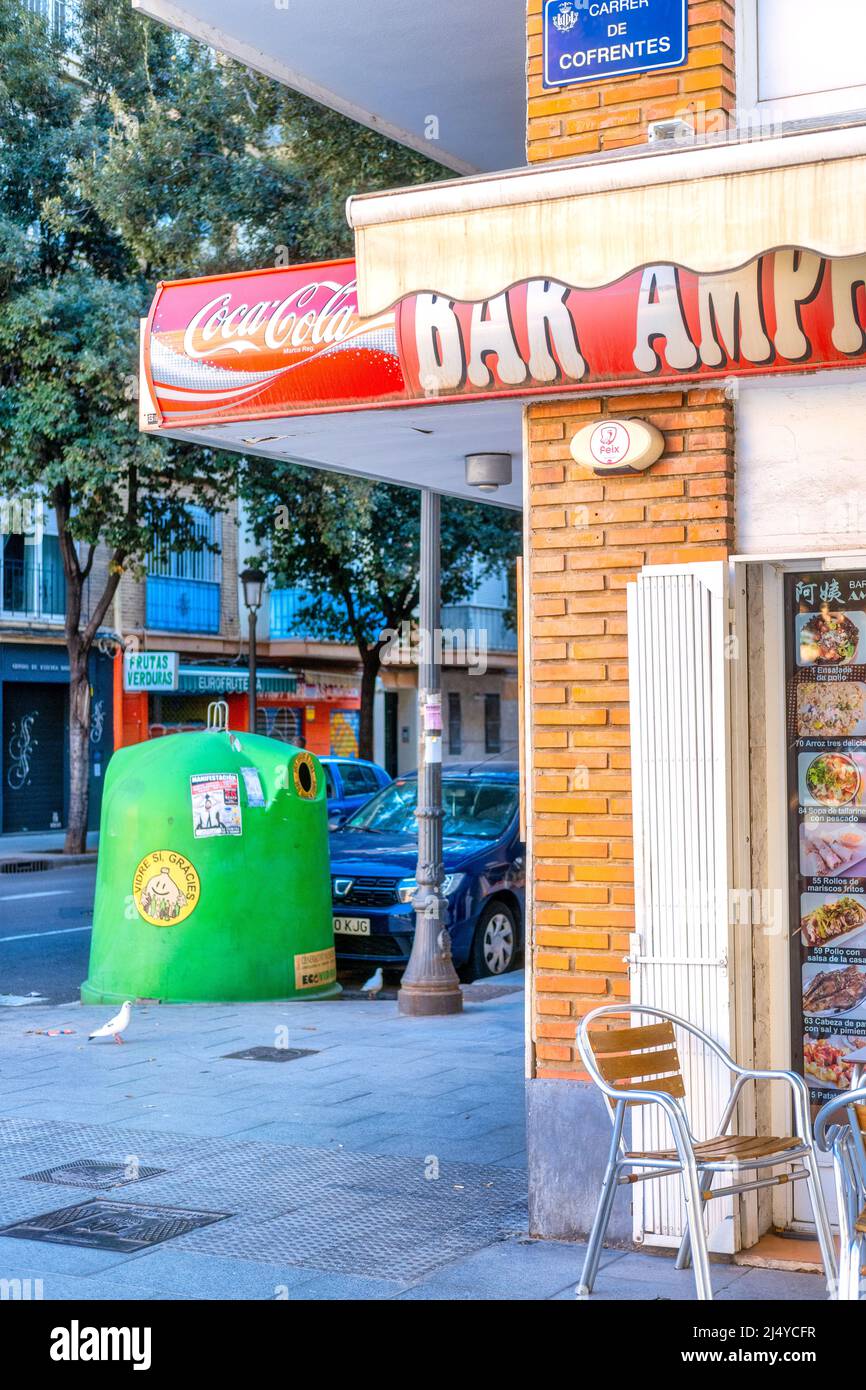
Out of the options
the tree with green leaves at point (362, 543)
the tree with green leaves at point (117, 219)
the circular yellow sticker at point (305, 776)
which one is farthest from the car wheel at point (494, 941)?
the tree with green leaves at point (362, 543)

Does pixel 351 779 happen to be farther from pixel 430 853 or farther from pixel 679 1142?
pixel 679 1142

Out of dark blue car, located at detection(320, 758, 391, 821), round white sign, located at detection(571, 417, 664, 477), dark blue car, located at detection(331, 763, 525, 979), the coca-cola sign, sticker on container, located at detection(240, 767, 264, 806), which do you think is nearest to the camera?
the coca-cola sign

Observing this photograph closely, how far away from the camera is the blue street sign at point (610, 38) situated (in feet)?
18.3

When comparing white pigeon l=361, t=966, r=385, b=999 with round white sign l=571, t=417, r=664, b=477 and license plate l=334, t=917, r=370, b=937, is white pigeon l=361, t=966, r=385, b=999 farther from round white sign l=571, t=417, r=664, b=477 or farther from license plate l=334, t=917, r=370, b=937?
round white sign l=571, t=417, r=664, b=477

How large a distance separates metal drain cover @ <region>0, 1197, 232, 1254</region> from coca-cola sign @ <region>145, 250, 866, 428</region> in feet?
10.2

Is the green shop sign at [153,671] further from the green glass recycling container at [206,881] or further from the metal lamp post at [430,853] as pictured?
the metal lamp post at [430,853]

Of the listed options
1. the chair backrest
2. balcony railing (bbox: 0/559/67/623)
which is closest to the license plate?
the chair backrest

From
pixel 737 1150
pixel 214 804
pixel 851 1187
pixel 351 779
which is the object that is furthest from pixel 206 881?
pixel 351 779

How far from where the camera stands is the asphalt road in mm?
12117

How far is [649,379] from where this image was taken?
17.5ft
